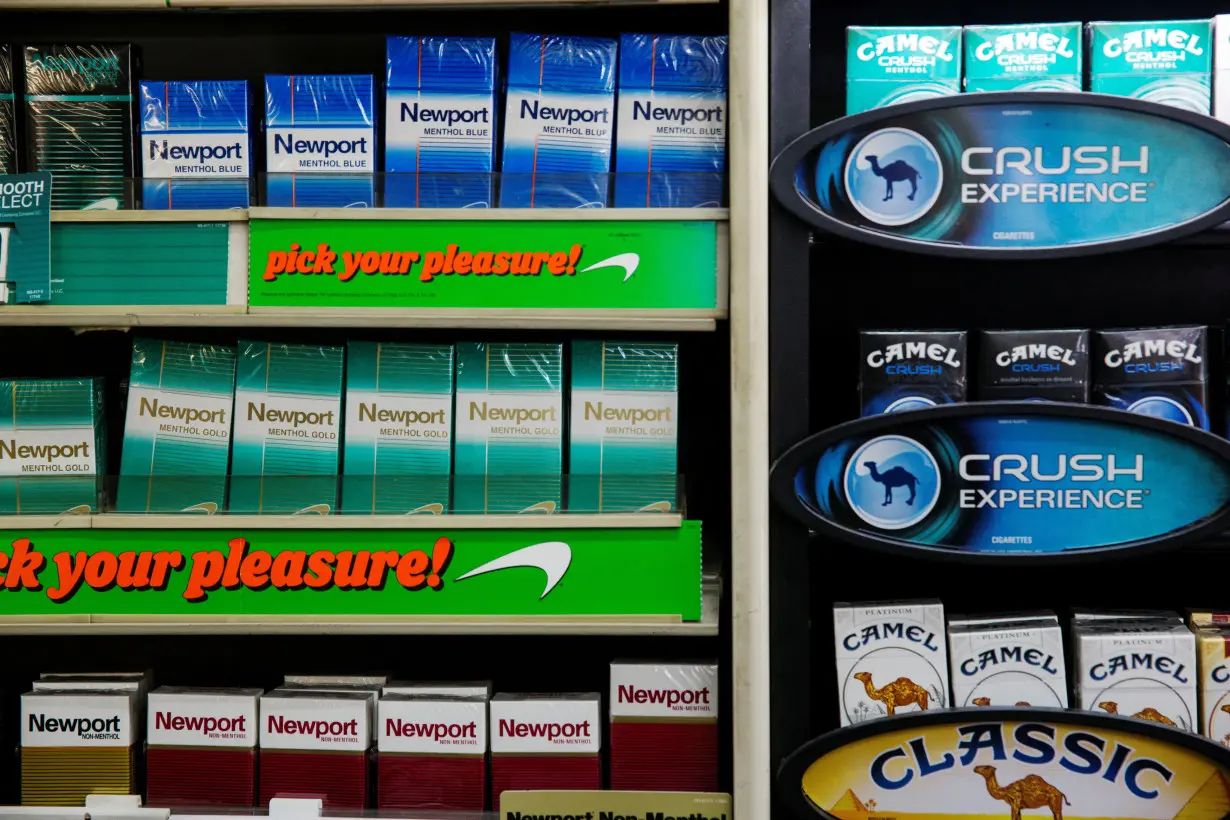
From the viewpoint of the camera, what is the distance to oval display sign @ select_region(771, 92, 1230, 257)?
1.63m

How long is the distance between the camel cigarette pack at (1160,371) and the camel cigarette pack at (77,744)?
1.76 m

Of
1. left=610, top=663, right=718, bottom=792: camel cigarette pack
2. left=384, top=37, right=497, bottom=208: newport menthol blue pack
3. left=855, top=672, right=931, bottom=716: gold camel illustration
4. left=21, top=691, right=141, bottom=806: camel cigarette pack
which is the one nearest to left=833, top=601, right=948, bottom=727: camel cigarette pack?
left=855, top=672, right=931, bottom=716: gold camel illustration

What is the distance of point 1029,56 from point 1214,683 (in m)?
1.06

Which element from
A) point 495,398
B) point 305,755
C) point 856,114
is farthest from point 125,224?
point 856,114

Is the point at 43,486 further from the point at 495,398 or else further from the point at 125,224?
the point at 495,398

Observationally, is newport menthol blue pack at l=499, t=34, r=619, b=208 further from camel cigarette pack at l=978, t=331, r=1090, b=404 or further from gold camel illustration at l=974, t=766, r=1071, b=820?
gold camel illustration at l=974, t=766, r=1071, b=820

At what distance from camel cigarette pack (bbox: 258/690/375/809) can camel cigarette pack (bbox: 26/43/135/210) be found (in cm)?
94

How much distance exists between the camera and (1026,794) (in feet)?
5.61

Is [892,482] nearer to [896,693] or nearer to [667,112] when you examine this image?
[896,693]


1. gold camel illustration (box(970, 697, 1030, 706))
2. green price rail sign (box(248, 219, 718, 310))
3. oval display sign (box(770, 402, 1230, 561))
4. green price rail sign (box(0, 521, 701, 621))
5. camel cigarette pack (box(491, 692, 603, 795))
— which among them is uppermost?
green price rail sign (box(248, 219, 718, 310))

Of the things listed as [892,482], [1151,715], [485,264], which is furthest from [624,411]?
[1151,715]

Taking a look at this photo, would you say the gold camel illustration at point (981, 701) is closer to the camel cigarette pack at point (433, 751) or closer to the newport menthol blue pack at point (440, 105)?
the camel cigarette pack at point (433, 751)

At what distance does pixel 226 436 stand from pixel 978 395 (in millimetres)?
1285

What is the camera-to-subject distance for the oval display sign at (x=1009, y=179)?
1.63 meters
